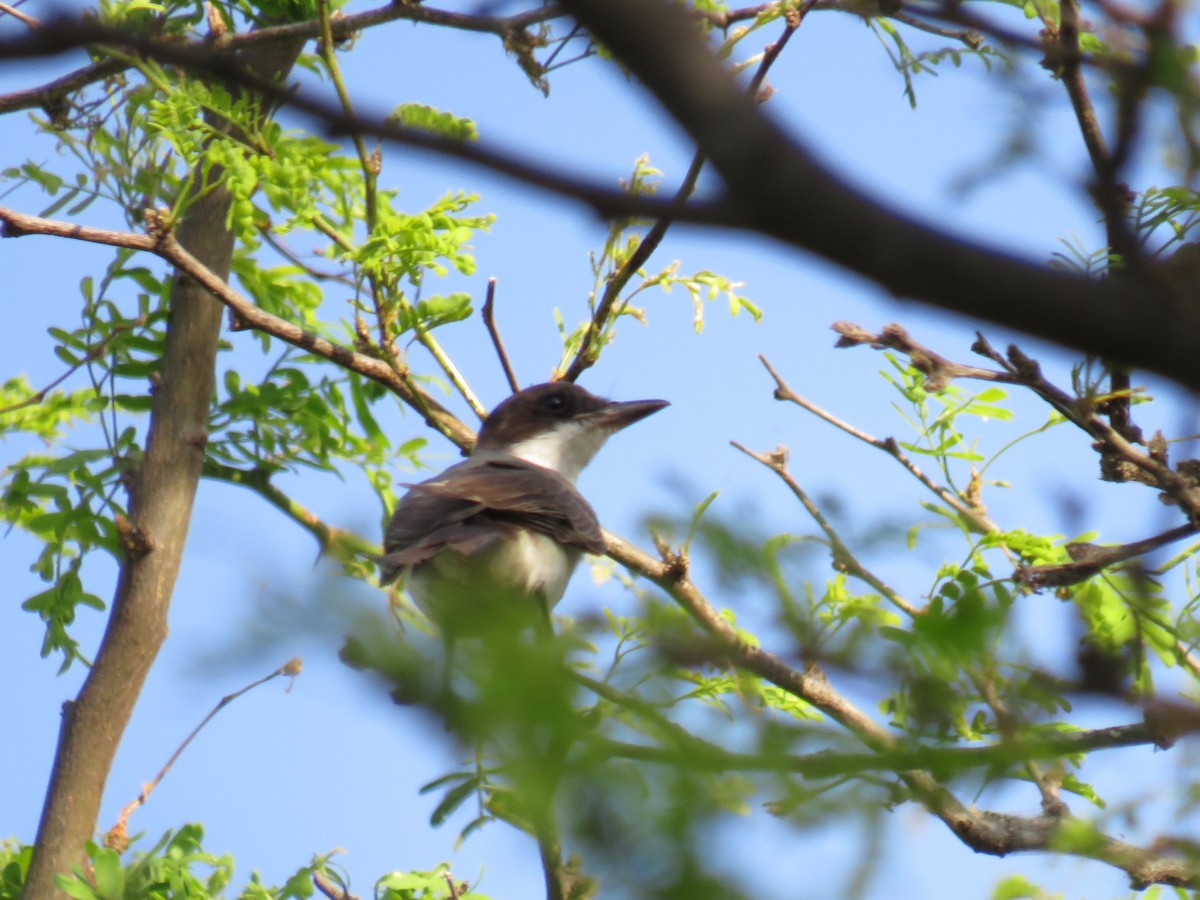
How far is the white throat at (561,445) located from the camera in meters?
5.51

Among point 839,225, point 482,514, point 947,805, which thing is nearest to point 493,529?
point 482,514

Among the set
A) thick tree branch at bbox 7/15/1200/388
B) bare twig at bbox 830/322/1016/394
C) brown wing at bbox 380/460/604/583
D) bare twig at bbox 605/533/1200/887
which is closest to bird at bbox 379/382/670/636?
brown wing at bbox 380/460/604/583

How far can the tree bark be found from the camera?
12.7 ft

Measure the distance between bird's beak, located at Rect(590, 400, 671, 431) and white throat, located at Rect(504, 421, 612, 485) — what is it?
4 centimetres

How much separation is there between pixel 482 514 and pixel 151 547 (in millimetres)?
1021

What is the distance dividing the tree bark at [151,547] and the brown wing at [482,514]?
0.71m

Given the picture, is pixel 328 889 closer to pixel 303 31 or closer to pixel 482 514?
pixel 482 514

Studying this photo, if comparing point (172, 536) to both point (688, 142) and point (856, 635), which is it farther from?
point (688, 142)

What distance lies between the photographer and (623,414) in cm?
555

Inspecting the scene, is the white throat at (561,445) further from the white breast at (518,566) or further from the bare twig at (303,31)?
the bare twig at (303,31)

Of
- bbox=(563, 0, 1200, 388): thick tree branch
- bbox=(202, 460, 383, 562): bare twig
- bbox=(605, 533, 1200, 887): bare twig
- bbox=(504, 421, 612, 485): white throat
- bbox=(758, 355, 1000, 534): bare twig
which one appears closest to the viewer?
bbox=(563, 0, 1200, 388): thick tree branch

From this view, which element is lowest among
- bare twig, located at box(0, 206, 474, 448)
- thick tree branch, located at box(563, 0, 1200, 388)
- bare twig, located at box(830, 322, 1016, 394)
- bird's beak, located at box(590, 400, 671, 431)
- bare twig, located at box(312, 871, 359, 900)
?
thick tree branch, located at box(563, 0, 1200, 388)

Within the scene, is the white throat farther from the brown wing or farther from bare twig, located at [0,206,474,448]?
bare twig, located at [0,206,474,448]

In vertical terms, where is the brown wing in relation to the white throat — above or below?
below
